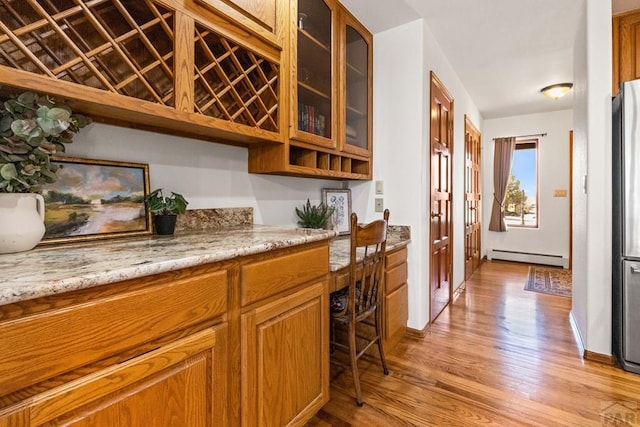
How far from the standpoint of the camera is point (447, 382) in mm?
1851

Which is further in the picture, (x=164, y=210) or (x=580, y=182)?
(x=580, y=182)

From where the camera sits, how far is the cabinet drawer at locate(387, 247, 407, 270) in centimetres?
210

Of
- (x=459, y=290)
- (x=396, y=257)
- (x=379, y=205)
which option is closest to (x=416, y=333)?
(x=396, y=257)

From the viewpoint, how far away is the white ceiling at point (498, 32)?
222 cm

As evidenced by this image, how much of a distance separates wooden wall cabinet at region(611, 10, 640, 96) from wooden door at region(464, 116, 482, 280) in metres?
1.75

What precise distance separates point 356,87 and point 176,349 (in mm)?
2162

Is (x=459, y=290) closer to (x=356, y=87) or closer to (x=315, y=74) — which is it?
(x=356, y=87)

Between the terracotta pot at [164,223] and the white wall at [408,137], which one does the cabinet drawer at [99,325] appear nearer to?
the terracotta pot at [164,223]

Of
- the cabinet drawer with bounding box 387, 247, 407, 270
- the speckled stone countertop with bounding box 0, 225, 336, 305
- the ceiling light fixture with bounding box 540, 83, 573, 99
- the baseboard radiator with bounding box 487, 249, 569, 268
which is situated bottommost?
the baseboard radiator with bounding box 487, 249, 569, 268

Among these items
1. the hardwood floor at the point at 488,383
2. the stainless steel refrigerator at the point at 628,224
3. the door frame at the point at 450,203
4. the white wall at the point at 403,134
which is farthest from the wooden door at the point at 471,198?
the stainless steel refrigerator at the point at 628,224

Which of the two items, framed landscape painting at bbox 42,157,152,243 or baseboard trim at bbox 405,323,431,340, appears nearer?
framed landscape painting at bbox 42,157,152,243

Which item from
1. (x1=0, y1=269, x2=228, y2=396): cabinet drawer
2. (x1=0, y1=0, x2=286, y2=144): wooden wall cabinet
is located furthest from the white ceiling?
(x1=0, y1=269, x2=228, y2=396): cabinet drawer

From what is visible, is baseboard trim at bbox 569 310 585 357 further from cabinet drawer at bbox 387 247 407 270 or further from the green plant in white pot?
the green plant in white pot

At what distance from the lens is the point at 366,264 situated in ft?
5.65
